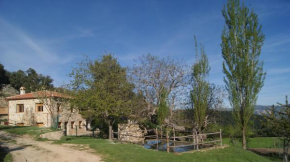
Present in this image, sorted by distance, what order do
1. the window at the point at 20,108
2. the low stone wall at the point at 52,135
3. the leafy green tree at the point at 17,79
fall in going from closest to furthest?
the low stone wall at the point at 52,135, the window at the point at 20,108, the leafy green tree at the point at 17,79

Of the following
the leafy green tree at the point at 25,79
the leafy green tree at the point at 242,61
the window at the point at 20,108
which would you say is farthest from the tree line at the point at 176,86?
the leafy green tree at the point at 25,79

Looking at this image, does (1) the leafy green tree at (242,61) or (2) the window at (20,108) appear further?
(2) the window at (20,108)

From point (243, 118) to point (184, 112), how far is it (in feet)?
32.0

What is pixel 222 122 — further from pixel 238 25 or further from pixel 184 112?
pixel 238 25

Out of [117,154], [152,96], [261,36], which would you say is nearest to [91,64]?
[152,96]

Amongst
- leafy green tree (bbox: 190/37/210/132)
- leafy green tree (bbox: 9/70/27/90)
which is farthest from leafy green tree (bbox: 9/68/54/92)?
leafy green tree (bbox: 190/37/210/132)

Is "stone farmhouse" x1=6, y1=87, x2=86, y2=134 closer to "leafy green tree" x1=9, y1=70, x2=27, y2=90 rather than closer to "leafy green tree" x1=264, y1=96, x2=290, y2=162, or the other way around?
"leafy green tree" x1=264, y1=96, x2=290, y2=162

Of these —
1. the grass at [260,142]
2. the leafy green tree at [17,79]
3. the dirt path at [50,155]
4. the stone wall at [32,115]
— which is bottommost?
the grass at [260,142]

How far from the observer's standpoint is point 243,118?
2014cm

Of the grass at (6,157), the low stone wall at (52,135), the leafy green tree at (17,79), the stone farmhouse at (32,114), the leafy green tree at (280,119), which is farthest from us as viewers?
the leafy green tree at (17,79)

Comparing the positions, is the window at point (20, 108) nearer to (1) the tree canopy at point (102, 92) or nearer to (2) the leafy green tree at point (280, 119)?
(1) the tree canopy at point (102, 92)

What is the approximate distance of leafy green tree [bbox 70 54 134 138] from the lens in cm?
2133

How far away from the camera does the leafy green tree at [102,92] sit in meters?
21.3

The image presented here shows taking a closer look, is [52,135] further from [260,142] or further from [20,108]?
Result: [260,142]
